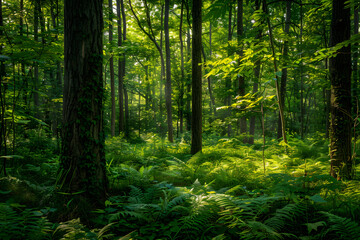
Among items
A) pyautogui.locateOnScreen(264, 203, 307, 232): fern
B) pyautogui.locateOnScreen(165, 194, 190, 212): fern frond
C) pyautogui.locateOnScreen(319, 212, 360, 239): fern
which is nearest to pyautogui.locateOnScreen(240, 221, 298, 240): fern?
pyautogui.locateOnScreen(264, 203, 307, 232): fern

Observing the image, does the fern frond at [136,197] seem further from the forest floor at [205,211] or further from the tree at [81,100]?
the tree at [81,100]

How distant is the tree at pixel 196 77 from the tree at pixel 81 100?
353 centimetres

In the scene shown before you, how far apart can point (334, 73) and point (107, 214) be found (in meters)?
4.57

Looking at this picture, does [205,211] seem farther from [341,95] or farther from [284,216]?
[341,95]

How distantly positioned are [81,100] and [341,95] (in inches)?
175


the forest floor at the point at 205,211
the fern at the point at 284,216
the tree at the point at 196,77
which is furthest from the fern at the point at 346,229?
the tree at the point at 196,77

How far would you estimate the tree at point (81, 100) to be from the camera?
2.85 m

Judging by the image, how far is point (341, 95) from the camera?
3.19 m

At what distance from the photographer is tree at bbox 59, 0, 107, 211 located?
2.85 m

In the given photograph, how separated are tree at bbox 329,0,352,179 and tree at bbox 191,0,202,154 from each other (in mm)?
3460

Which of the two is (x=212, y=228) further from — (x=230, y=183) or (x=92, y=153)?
(x=92, y=153)

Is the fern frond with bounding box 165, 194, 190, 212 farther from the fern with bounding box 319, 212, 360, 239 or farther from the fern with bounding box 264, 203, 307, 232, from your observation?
the fern with bounding box 319, 212, 360, 239

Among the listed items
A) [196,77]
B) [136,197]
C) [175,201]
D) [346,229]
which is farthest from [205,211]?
[196,77]

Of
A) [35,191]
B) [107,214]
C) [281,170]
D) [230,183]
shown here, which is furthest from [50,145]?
[281,170]
